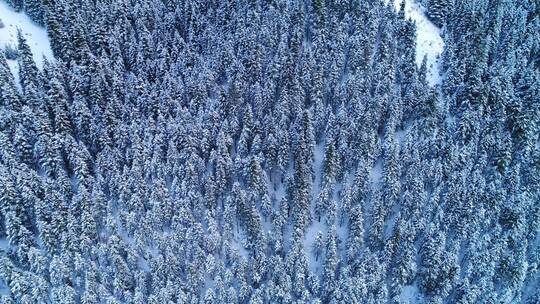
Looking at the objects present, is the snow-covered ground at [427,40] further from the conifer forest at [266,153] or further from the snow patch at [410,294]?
the snow patch at [410,294]

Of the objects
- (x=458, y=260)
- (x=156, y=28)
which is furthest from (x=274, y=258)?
(x=156, y=28)

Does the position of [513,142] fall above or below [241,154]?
above

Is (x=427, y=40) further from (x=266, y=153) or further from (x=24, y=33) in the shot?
(x=24, y=33)

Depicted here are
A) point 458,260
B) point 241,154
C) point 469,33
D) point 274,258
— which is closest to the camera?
point 274,258

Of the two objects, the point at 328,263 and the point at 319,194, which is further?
the point at 319,194

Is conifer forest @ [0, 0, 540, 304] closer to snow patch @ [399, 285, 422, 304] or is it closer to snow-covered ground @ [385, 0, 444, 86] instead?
snow patch @ [399, 285, 422, 304]

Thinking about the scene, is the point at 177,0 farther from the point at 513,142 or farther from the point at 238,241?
the point at 513,142
